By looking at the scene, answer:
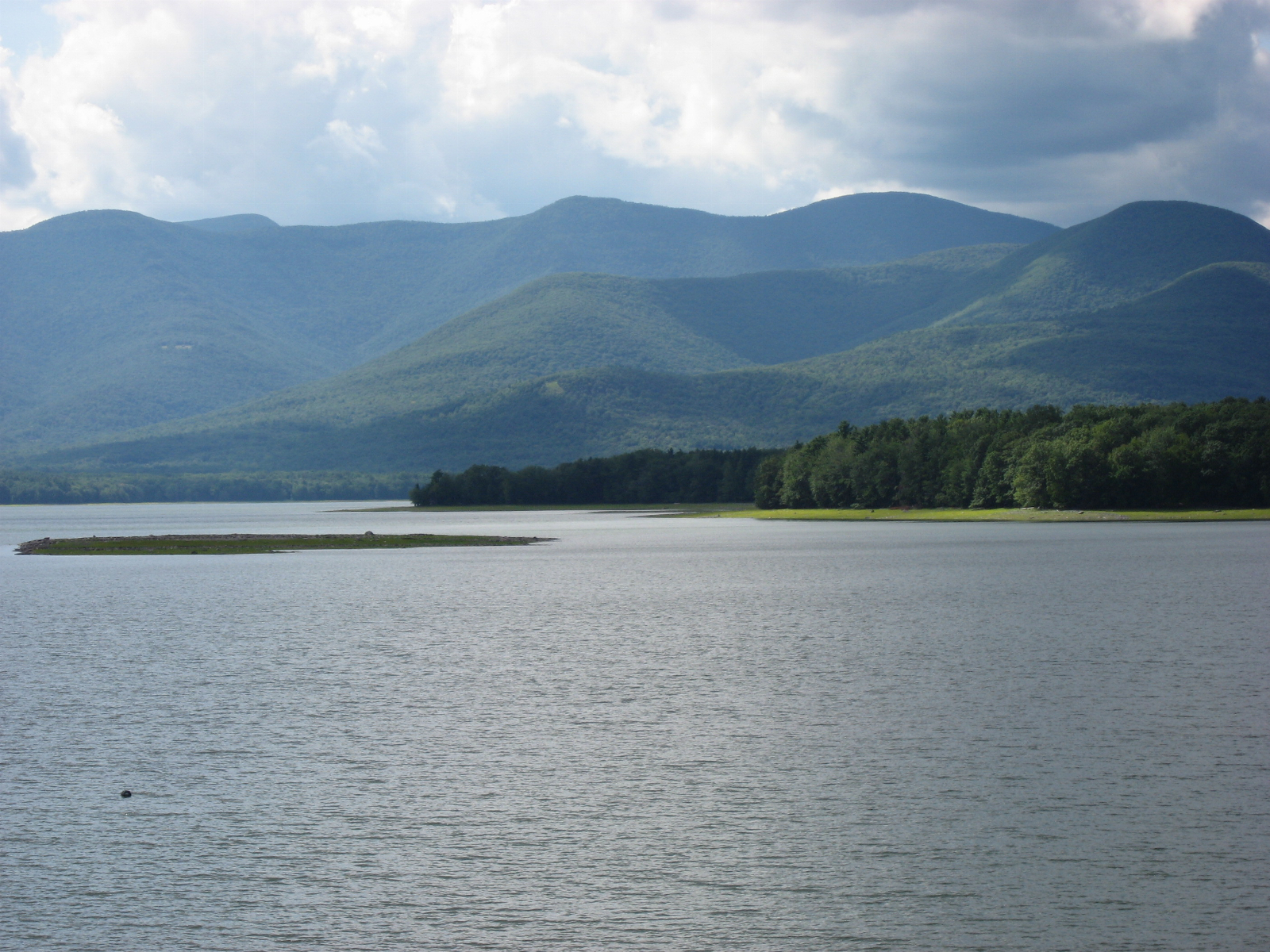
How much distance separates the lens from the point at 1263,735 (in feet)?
77.9

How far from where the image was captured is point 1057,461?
121m

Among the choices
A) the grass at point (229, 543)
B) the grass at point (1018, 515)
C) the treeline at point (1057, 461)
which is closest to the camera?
the grass at point (229, 543)

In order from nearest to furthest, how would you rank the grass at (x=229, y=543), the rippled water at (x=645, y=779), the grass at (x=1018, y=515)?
1. the rippled water at (x=645, y=779)
2. the grass at (x=229, y=543)
3. the grass at (x=1018, y=515)

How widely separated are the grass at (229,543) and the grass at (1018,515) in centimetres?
4946

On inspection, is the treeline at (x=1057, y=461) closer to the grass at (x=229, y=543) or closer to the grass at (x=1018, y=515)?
the grass at (x=1018, y=515)

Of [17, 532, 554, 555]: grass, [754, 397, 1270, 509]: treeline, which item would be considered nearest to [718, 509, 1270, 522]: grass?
[754, 397, 1270, 509]: treeline

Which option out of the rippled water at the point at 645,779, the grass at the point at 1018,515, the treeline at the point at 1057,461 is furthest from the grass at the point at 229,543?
the treeline at the point at 1057,461

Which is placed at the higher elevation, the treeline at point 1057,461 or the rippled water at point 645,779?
the treeline at point 1057,461

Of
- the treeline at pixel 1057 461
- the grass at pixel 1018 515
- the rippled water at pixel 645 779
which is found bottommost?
the rippled water at pixel 645 779

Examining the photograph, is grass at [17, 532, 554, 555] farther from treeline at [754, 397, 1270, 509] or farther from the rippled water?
treeline at [754, 397, 1270, 509]

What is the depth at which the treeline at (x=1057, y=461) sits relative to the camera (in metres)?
119

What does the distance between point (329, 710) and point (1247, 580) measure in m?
44.2

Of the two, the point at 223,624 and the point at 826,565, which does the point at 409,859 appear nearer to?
the point at 223,624

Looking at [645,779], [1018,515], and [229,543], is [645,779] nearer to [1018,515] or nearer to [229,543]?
[229,543]
